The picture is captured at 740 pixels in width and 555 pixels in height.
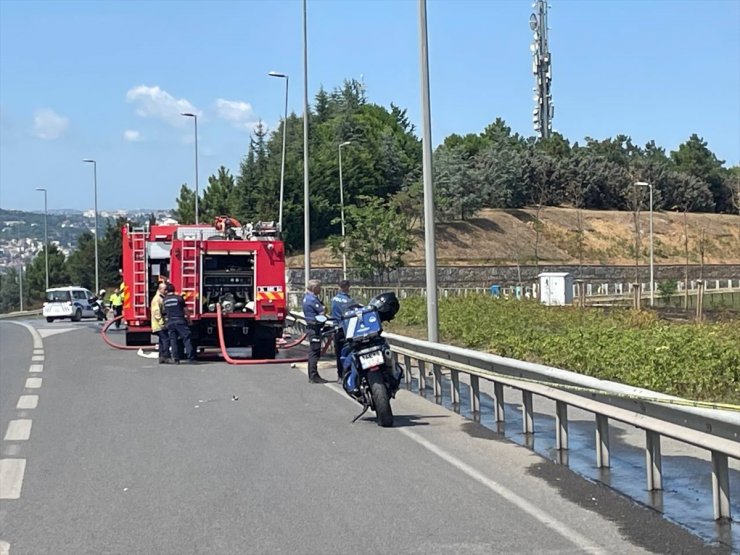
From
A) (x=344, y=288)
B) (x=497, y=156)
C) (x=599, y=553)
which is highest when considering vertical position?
(x=497, y=156)

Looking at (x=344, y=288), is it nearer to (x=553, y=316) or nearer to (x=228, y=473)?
(x=228, y=473)

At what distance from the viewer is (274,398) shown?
1427cm

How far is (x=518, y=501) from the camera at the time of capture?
7676 millimetres

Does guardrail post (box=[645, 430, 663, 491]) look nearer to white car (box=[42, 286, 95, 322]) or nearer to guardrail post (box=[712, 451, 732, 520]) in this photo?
guardrail post (box=[712, 451, 732, 520])

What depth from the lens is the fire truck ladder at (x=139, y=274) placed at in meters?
21.2

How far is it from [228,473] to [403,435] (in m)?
2.51

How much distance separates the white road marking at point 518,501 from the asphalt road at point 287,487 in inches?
0.6

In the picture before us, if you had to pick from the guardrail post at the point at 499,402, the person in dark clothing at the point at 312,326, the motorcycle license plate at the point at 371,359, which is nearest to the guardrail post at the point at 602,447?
the guardrail post at the point at 499,402

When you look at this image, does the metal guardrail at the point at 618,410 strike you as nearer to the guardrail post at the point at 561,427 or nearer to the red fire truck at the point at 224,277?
the guardrail post at the point at 561,427

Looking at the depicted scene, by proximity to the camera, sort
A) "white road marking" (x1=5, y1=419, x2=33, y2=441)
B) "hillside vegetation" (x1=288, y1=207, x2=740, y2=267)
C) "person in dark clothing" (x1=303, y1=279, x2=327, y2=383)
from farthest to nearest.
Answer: "hillside vegetation" (x1=288, y1=207, x2=740, y2=267), "person in dark clothing" (x1=303, y1=279, x2=327, y2=383), "white road marking" (x1=5, y1=419, x2=33, y2=441)

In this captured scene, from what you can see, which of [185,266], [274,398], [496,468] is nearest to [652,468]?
[496,468]

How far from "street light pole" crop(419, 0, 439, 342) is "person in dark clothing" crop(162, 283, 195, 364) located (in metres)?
4.78

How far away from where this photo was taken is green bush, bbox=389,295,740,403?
39.9 ft

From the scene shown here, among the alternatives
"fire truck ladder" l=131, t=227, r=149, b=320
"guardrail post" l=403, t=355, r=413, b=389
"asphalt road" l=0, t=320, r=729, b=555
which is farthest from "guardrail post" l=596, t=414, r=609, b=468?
"fire truck ladder" l=131, t=227, r=149, b=320
